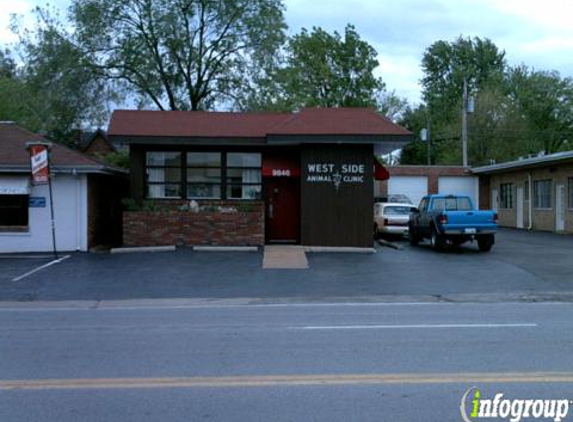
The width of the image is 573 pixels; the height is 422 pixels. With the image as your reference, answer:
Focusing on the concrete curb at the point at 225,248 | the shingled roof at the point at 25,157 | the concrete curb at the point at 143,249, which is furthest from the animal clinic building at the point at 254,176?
the shingled roof at the point at 25,157

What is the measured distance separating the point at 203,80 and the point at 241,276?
25490 millimetres

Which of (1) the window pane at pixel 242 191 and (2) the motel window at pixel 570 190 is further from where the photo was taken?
(2) the motel window at pixel 570 190

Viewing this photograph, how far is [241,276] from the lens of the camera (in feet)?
55.0

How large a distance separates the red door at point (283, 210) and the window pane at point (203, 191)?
5.79ft

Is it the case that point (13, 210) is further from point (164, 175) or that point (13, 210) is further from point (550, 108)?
point (550, 108)

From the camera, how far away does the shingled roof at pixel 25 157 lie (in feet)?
70.2

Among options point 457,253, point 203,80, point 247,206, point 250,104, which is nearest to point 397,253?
point 457,253

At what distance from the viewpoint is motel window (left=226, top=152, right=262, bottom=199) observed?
76.8 ft

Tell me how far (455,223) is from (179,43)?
2165 centimetres

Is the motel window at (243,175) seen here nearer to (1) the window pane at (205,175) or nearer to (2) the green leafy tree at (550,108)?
(1) the window pane at (205,175)

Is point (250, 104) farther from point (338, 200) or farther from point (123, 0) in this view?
point (338, 200)

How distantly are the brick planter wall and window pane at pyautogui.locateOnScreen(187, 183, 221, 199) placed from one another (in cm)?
151

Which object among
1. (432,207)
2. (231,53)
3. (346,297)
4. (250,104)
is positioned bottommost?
(346,297)

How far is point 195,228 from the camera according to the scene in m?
22.0
